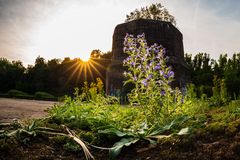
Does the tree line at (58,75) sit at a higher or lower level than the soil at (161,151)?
higher

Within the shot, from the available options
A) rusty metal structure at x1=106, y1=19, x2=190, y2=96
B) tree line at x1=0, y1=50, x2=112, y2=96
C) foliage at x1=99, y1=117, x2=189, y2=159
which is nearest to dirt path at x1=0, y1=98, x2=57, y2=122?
foliage at x1=99, y1=117, x2=189, y2=159

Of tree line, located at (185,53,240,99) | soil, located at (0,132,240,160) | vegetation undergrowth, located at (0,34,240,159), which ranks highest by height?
tree line, located at (185,53,240,99)

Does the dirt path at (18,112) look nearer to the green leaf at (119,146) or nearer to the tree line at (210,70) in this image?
the green leaf at (119,146)

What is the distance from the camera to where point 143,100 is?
3514 mm

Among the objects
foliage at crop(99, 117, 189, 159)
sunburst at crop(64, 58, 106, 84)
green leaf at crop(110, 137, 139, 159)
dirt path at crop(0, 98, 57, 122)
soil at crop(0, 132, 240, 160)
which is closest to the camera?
soil at crop(0, 132, 240, 160)

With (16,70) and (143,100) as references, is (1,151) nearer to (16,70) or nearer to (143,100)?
(143,100)

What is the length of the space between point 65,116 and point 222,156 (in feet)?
7.71

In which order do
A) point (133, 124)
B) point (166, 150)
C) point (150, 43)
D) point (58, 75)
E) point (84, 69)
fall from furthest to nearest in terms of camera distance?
1. point (58, 75)
2. point (84, 69)
3. point (150, 43)
4. point (133, 124)
5. point (166, 150)

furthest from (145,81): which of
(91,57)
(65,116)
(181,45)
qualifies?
(91,57)

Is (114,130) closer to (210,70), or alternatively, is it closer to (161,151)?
(161,151)

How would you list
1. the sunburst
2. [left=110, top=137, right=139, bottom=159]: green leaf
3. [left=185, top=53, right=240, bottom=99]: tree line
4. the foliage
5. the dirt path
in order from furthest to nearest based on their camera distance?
1. the sunburst
2. [left=185, top=53, right=240, bottom=99]: tree line
3. the dirt path
4. the foliage
5. [left=110, top=137, right=139, bottom=159]: green leaf

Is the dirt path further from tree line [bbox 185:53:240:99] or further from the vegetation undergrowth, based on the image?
tree line [bbox 185:53:240:99]

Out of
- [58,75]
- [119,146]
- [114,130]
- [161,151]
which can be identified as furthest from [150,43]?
[58,75]

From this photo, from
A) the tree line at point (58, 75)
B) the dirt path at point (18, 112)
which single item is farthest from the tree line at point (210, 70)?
the tree line at point (58, 75)
